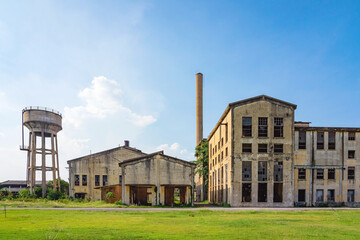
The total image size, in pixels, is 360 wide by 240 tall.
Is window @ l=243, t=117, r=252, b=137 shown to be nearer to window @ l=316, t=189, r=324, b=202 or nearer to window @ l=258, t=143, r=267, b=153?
window @ l=258, t=143, r=267, b=153

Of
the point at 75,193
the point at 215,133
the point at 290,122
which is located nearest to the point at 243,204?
the point at 290,122

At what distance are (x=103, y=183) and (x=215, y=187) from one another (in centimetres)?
1832

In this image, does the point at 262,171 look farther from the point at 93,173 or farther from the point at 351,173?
the point at 93,173

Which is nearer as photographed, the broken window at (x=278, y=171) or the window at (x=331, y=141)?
the broken window at (x=278, y=171)

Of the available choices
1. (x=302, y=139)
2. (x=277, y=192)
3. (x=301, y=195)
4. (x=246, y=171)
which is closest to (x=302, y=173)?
(x=301, y=195)

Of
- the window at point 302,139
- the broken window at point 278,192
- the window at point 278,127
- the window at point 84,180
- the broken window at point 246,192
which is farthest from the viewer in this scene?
the window at point 84,180

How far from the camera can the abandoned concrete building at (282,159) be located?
38.9 meters

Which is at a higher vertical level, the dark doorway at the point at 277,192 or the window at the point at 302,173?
the window at the point at 302,173

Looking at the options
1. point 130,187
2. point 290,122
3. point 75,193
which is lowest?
point 75,193

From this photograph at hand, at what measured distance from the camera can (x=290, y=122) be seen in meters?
39.9

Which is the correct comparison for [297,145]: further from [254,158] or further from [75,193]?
[75,193]

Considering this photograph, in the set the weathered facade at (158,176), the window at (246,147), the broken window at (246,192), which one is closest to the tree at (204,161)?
the window at (246,147)

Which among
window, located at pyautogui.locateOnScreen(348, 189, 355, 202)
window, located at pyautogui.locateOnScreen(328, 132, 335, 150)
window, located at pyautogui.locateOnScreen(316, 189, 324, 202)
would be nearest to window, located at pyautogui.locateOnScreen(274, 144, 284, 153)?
window, located at pyautogui.locateOnScreen(328, 132, 335, 150)

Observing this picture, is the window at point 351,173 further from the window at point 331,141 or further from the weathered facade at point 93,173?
the weathered facade at point 93,173
